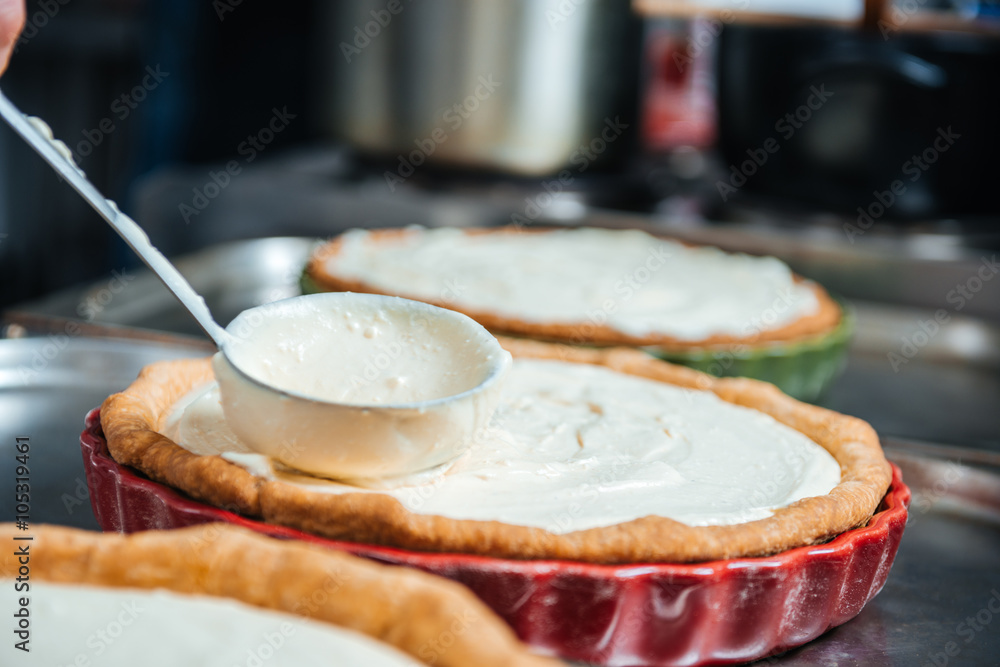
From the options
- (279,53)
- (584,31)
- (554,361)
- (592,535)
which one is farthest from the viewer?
(279,53)

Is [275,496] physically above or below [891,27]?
below

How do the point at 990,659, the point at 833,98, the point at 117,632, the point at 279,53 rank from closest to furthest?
the point at 117,632 → the point at 990,659 → the point at 833,98 → the point at 279,53

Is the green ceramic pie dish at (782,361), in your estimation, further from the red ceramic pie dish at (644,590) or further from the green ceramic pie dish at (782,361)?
the red ceramic pie dish at (644,590)

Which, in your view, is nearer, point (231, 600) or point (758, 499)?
point (231, 600)

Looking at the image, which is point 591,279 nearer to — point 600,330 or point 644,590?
point 600,330

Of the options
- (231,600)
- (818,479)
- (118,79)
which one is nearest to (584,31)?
(818,479)

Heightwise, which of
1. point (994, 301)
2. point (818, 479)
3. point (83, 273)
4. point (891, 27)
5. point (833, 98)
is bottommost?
point (83, 273)

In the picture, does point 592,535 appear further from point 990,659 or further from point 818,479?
point 990,659

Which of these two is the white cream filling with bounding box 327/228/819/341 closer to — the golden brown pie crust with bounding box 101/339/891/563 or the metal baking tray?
the metal baking tray
